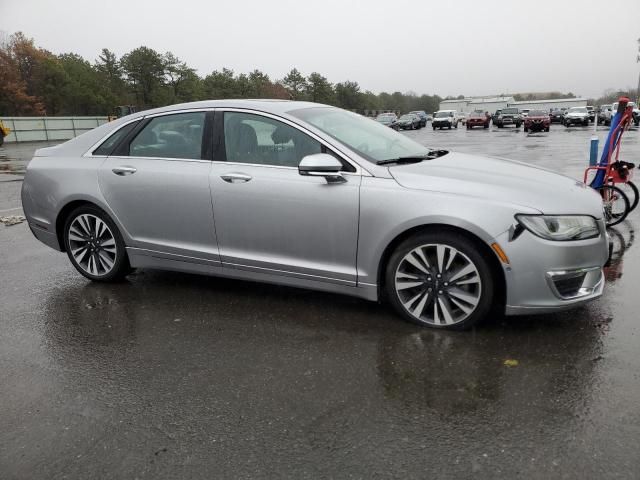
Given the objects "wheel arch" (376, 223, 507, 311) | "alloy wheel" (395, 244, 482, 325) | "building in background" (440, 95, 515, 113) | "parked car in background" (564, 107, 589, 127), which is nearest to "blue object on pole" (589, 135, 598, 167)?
"wheel arch" (376, 223, 507, 311)

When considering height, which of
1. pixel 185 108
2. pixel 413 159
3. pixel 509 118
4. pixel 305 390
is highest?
pixel 185 108

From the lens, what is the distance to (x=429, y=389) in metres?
3.07

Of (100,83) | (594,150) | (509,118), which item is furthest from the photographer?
(100,83)

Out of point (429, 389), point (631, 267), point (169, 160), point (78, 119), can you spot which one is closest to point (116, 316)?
point (169, 160)

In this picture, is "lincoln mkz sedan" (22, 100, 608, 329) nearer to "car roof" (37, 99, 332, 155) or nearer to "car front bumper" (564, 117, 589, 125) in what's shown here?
"car roof" (37, 99, 332, 155)

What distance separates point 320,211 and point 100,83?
81.5 m

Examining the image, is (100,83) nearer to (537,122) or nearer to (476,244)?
(537,122)

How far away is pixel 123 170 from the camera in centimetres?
477

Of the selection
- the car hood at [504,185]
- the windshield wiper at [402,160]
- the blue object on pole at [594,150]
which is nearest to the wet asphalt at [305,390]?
the car hood at [504,185]

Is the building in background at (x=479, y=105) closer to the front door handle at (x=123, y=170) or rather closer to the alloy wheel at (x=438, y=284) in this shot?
the front door handle at (x=123, y=170)

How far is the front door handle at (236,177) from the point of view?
4.21 meters

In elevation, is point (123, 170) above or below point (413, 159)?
below

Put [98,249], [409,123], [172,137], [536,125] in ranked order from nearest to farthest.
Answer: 1. [172,137]
2. [98,249]
3. [536,125]
4. [409,123]

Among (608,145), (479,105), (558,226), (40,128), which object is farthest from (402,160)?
(479,105)
